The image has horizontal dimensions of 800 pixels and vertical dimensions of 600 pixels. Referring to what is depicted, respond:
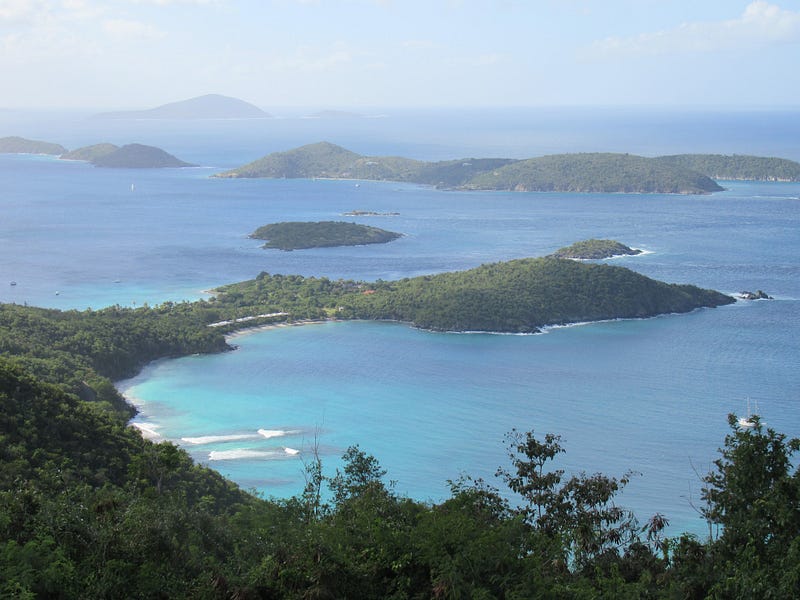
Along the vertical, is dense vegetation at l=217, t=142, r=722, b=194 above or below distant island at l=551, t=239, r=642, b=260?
above

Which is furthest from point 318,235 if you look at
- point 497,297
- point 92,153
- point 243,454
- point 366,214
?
point 92,153

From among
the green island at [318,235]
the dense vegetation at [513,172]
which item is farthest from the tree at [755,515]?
the dense vegetation at [513,172]

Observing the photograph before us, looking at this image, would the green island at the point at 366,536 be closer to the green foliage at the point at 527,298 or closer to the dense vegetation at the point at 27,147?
the green foliage at the point at 527,298

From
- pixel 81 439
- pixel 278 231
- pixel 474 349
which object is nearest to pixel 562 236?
pixel 278 231

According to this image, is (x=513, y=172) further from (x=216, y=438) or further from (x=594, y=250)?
(x=216, y=438)

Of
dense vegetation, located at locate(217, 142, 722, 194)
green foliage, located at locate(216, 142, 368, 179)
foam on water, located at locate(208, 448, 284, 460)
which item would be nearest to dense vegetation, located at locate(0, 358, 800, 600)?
foam on water, located at locate(208, 448, 284, 460)

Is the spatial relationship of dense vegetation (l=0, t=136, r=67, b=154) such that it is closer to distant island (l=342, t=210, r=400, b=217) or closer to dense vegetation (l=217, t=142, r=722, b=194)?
dense vegetation (l=217, t=142, r=722, b=194)
